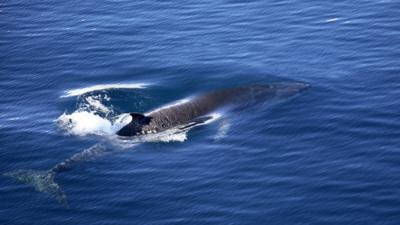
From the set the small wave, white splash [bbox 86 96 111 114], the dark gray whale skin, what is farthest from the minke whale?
the small wave

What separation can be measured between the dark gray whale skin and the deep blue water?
102 cm

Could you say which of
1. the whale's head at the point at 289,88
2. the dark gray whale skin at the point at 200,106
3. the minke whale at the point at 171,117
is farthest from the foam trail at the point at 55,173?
the whale's head at the point at 289,88

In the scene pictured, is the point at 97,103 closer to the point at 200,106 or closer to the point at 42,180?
the point at 200,106

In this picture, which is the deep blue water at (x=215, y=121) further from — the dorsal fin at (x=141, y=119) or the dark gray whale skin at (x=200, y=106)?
the dorsal fin at (x=141, y=119)

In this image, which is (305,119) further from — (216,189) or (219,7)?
(219,7)

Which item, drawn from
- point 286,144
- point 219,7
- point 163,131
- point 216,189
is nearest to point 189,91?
point 163,131

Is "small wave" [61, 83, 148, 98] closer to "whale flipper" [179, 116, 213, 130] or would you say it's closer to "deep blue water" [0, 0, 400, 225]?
"deep blue water" [0, 0, 400, 225]

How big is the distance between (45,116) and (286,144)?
15.1 metres

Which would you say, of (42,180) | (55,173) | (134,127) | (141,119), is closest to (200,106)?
(141,119)

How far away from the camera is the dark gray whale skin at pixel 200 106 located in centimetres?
4241

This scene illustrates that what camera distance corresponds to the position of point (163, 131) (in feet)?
141

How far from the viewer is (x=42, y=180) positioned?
127 ft

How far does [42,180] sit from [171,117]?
8.62 metres

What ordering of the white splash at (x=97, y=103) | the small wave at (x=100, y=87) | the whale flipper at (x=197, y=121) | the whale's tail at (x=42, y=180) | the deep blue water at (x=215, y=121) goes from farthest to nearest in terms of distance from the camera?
the small wave at (x=100, y=87), the white splash at (x=97, y=103), the whale flipper at (x=197, y=121), the whale's tail at (x=42, y=180), the deep blue water at (x=215, y=121)
